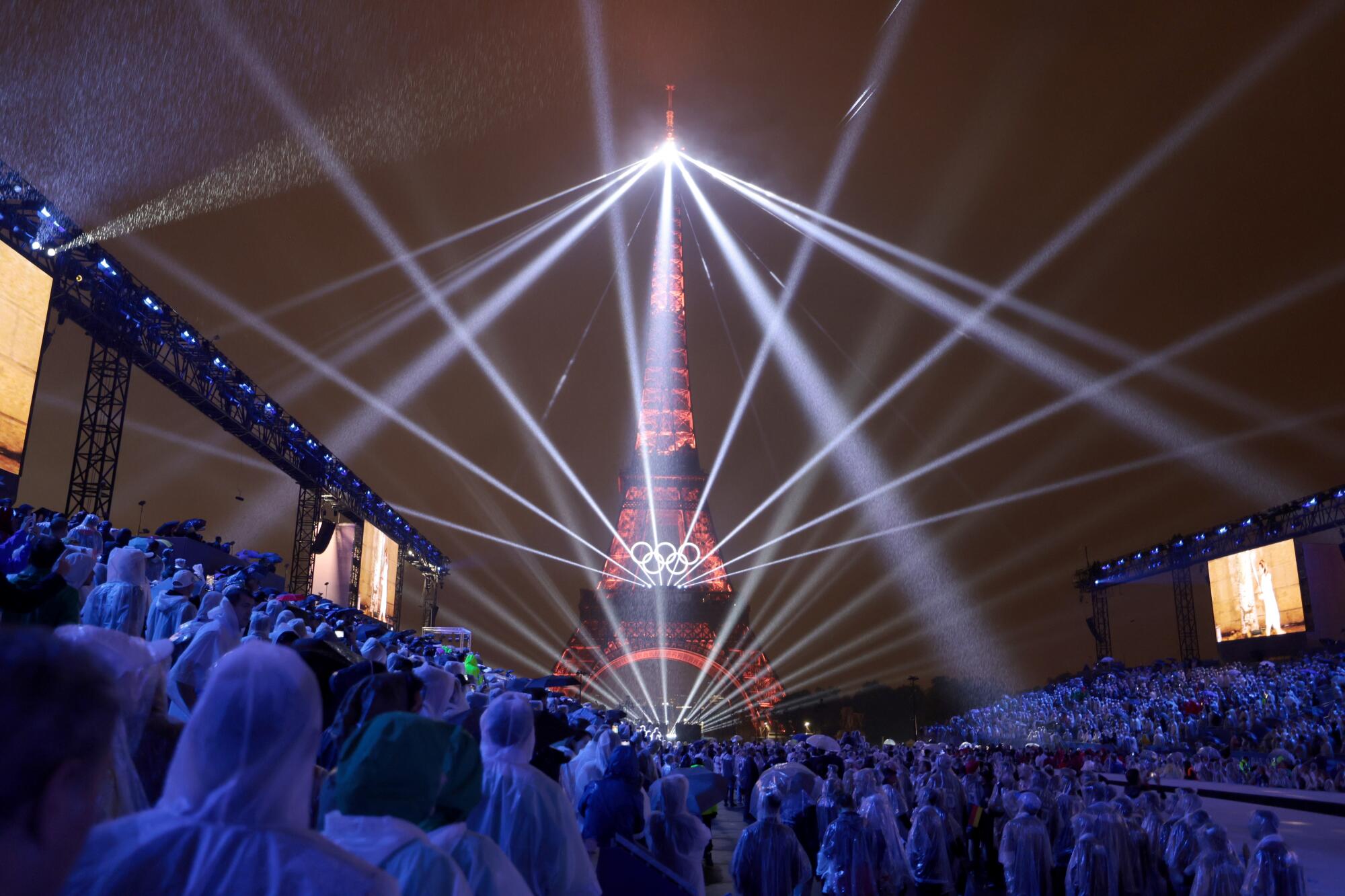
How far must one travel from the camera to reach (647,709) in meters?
79.4

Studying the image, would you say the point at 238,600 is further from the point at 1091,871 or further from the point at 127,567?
the point at 1091,871

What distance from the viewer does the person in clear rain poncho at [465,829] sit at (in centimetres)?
328

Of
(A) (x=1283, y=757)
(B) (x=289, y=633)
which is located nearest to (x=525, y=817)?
(B) (x=289, y=633)

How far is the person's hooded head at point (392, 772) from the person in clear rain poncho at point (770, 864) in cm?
681

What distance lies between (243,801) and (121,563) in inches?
273

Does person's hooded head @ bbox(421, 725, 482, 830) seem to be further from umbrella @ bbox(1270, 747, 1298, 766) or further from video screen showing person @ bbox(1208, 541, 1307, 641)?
video screen showing person @ bbox(1208, 541, 1307, 641)

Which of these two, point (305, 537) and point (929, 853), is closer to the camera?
point (929, 853)

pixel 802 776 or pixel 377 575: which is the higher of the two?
pixel 377 575

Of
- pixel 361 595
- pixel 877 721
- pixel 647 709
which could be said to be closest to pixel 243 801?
pixel 361 595

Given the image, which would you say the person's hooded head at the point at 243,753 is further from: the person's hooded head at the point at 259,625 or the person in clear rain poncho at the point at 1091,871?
the person in clear rain poncho at the point at 1091,871

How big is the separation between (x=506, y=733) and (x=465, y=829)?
3.82ft

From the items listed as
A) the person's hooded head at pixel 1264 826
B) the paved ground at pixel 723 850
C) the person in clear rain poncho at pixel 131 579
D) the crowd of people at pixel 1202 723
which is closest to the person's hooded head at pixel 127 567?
the person in clear rain poncho at pixel 131 579

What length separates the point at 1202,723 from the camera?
112ft

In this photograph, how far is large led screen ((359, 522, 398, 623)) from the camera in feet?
137
